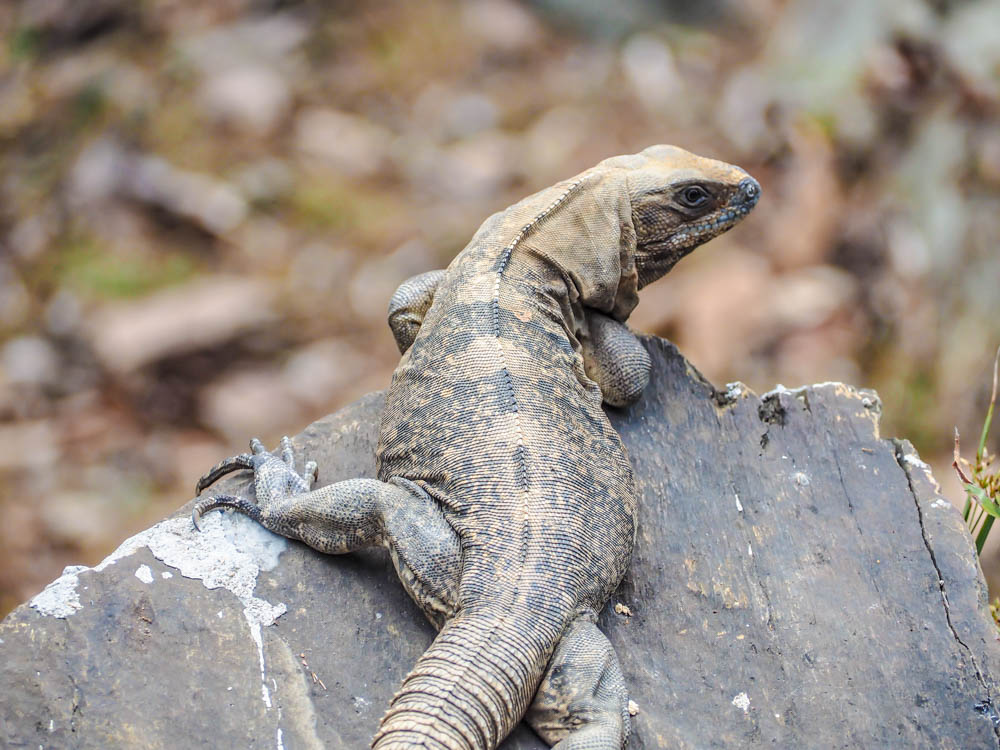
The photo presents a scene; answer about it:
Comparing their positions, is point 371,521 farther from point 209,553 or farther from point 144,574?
point 144,574

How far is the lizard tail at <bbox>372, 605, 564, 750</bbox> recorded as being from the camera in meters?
4.49

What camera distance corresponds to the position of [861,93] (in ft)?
36.2

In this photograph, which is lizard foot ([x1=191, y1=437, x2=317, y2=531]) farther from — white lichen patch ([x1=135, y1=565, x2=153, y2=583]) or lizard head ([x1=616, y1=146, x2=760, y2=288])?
lizard head ([x1=616, y1=146, x2=760, y2=288])

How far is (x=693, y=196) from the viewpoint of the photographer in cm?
651

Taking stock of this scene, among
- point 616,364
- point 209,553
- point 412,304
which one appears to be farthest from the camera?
point 412,304

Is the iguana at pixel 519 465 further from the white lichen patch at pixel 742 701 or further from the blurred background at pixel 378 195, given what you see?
the blurred background at pixel 378 195

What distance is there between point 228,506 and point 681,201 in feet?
10.6

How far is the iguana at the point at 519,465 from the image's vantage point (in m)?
4.74

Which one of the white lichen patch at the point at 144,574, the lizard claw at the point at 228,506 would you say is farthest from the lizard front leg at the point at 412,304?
the white lichen patch at the point at 144,574

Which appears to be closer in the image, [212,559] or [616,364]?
[212,559]

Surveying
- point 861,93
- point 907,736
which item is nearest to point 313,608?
point 907,736

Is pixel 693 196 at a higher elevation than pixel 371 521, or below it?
higher

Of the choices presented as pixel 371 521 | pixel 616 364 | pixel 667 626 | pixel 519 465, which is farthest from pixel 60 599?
pixel 616 364

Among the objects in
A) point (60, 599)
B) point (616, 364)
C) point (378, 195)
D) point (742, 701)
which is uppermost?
point (616, 364)
